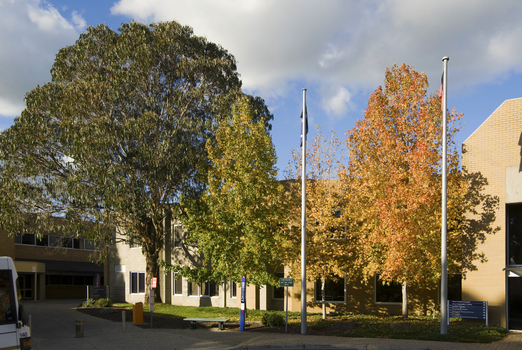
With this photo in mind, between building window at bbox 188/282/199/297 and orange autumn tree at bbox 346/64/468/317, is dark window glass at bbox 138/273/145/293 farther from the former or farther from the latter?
orange autumn tree at bbox 346/64/468/317

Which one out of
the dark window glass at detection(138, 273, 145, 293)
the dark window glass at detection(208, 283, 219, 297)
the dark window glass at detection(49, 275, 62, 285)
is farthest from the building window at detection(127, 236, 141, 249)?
the dark window glass at detection(49, 275, 62, 285)

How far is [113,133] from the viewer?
26047mm

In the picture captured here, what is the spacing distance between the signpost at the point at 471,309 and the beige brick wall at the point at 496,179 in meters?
0.42

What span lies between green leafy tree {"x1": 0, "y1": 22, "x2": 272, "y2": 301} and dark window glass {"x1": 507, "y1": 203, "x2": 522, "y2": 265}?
14910 mm

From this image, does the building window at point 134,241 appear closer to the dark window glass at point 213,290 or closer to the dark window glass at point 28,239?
the dark window glass at point 213,290

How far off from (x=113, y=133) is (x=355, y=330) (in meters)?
16.1

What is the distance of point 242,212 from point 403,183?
7.37m

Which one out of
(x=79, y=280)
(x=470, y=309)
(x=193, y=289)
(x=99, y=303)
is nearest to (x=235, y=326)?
(x=470, y=309)

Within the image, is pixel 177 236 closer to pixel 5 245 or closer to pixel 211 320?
pixel 211 320

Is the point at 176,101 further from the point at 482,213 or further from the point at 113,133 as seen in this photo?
the point at 482,213

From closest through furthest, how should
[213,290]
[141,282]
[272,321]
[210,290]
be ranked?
1. [272,321]
2. [213,290]
3. [210,290]
4. [141,282]

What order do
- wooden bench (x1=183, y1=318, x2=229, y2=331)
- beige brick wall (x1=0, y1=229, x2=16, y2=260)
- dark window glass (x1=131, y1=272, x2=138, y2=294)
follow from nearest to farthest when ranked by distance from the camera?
wooden bench (x1=183, y1=318, x2=229, y2=331)
dark window glass (x1=131, y1=272, x2=138, y2=294)
beige brick wall (x1=0, y1=229, x2=16, y2=260)

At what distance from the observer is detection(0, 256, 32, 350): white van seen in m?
10.3

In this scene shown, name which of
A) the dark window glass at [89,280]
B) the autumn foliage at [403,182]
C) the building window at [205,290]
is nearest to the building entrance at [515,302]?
the autumn foliage at [403,182]
